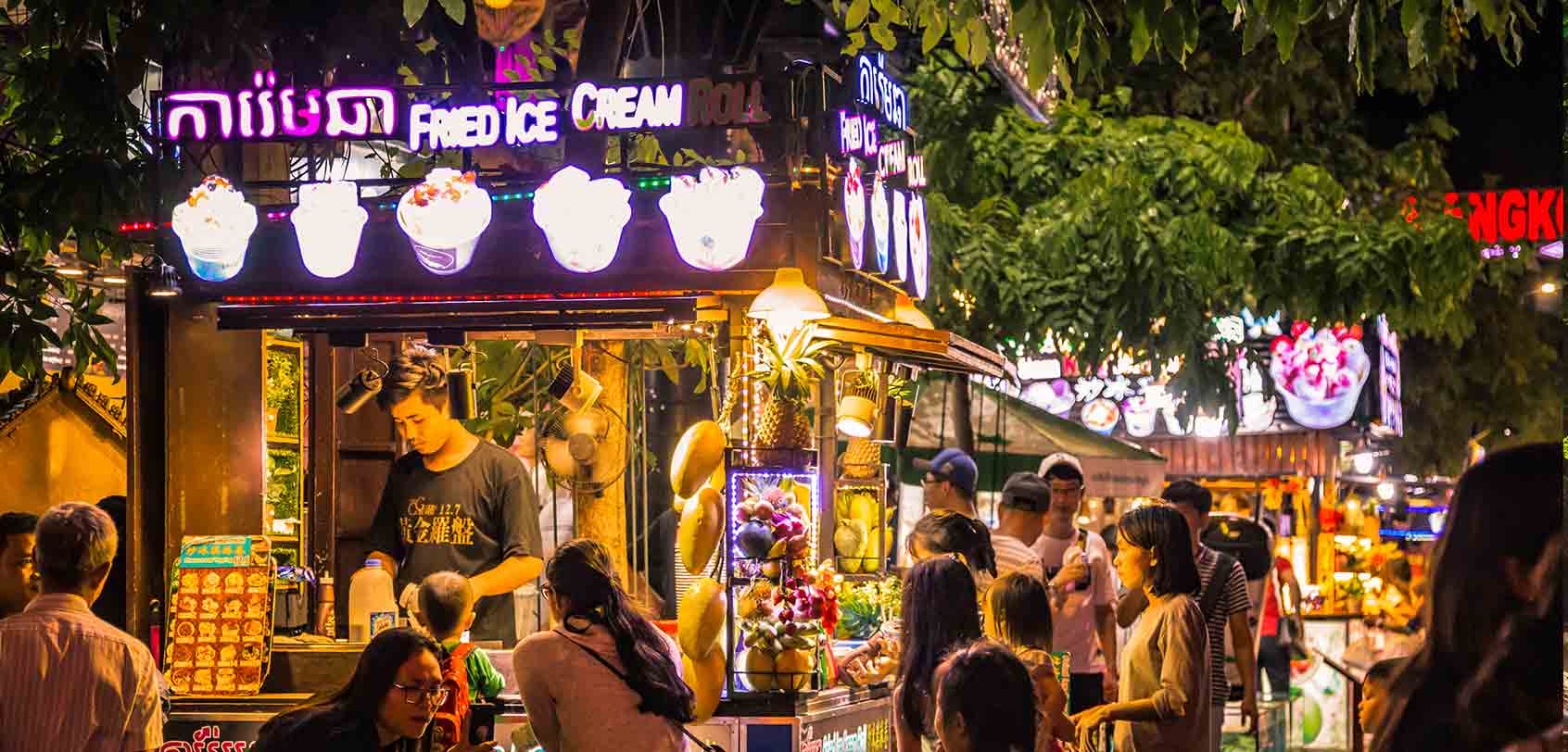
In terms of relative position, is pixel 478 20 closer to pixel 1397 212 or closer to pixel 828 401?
pixel 828 401

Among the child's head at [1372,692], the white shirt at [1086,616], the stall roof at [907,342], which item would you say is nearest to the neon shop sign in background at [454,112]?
the stall roof at [907,342]

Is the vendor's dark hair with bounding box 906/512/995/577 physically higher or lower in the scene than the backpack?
higher

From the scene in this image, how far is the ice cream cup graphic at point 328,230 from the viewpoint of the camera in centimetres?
938

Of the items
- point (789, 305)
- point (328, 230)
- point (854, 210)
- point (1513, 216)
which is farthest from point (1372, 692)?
point (1513, 216)

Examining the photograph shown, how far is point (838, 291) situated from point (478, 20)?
9.70ft

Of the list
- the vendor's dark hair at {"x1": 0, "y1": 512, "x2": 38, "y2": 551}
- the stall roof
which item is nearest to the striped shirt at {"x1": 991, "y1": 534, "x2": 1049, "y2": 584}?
the stall roof

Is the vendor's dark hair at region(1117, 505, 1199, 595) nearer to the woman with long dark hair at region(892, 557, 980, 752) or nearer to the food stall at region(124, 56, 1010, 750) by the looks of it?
the woman with long dark hair at region(892, 557, 980, 752)

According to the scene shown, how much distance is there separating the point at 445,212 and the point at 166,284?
1.71m

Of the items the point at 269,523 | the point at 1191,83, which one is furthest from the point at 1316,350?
the point at 269,523

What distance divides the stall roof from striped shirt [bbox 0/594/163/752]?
12.0ft

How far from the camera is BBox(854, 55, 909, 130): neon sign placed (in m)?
9.60

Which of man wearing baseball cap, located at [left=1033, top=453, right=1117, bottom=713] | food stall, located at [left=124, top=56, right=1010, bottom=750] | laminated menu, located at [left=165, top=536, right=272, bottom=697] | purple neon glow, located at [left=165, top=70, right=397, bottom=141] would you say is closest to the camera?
food stall, located at [left=124, top=56, right=1010, bottom=750]

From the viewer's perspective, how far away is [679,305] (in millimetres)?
9094

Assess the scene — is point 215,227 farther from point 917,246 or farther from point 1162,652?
point 1162,652
